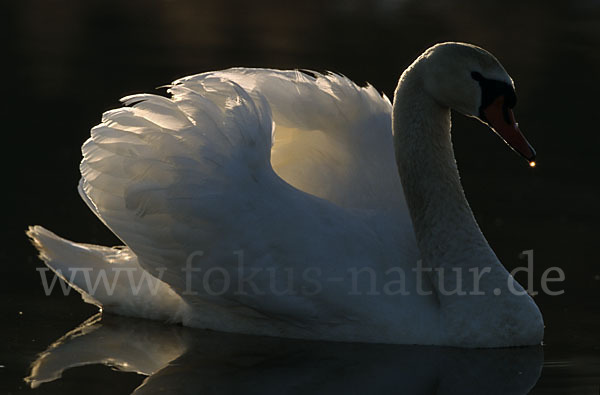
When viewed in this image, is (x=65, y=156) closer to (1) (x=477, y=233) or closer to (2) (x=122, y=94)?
(2) (x=122, y=94)

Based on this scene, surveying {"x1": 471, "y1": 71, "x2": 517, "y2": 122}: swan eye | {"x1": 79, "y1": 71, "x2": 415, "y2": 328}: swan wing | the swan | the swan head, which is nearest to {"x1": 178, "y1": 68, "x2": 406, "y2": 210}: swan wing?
the swan

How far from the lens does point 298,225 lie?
21.7 feet

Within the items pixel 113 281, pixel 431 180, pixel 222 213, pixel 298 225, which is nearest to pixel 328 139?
pixel 431 180

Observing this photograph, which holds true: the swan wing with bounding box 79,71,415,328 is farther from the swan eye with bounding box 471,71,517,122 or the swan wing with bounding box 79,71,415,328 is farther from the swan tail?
the swan eye with bounding box 471,71,517,122

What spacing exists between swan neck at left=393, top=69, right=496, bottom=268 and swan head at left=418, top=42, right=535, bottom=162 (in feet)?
0.53

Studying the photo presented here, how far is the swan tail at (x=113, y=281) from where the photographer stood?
7188mm

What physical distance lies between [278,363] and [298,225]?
70 cm

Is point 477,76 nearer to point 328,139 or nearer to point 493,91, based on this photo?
point 493,91

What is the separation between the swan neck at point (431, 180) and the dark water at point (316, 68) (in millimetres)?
594

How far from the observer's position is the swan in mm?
6602

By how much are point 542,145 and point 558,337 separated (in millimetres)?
4493

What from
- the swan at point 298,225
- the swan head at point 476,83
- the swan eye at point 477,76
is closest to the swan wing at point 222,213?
the swan at point 298,225

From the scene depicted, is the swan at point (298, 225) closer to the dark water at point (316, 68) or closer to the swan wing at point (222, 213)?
the swan wing at point (222, 213)

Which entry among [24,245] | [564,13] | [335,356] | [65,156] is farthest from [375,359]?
[564,13]
